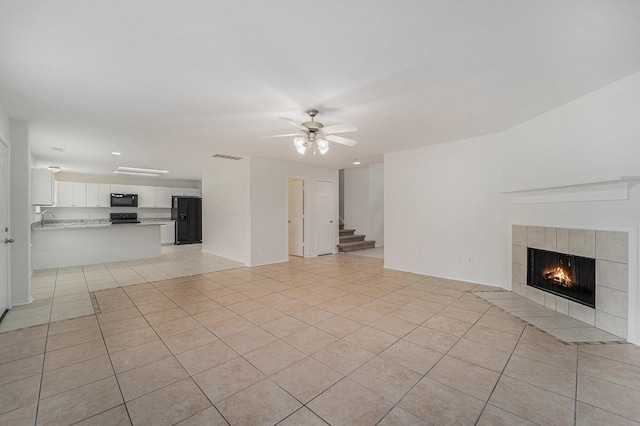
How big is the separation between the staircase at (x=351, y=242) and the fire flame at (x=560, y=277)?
16.2 feet

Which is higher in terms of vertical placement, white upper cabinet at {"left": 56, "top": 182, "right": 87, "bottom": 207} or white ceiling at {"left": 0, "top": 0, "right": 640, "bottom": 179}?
white ceiling at {"left": 0, "top": 0, "right": 640, "bottom": 179}

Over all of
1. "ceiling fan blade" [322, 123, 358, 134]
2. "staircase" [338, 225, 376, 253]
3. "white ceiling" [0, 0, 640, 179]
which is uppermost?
"white ceiling" [0, 0, 640, 179]

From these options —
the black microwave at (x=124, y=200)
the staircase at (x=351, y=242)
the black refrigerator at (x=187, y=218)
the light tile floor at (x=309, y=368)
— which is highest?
the black microwave at (x=124, y=200)

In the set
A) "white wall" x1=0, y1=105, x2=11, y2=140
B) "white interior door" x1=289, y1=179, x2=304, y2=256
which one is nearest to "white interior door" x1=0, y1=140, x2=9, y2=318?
"white wall" x1=0, y1=105, x2=11, y2=140

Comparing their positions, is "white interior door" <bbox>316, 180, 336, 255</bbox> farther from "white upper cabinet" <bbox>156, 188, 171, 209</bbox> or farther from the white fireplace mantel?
"white upper cabinet" <bbox>156, 188, 171, 209</bbox>

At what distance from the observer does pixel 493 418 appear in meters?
1.66

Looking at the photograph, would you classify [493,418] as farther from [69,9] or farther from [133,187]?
[133,187]

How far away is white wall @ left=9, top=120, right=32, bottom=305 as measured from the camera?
361cm

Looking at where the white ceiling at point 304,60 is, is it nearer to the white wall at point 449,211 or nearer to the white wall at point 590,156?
the white wall at point 590,156

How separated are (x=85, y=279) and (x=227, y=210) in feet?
10.5

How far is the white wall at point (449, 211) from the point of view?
14.6ft

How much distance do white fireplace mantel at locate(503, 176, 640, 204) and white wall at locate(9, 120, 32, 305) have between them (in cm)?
683

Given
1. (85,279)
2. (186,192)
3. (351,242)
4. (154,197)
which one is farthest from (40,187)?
(351,242)

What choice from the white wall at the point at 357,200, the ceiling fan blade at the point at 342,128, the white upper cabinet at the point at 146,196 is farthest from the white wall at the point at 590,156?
the white upper cabinet at the point at 146,196
